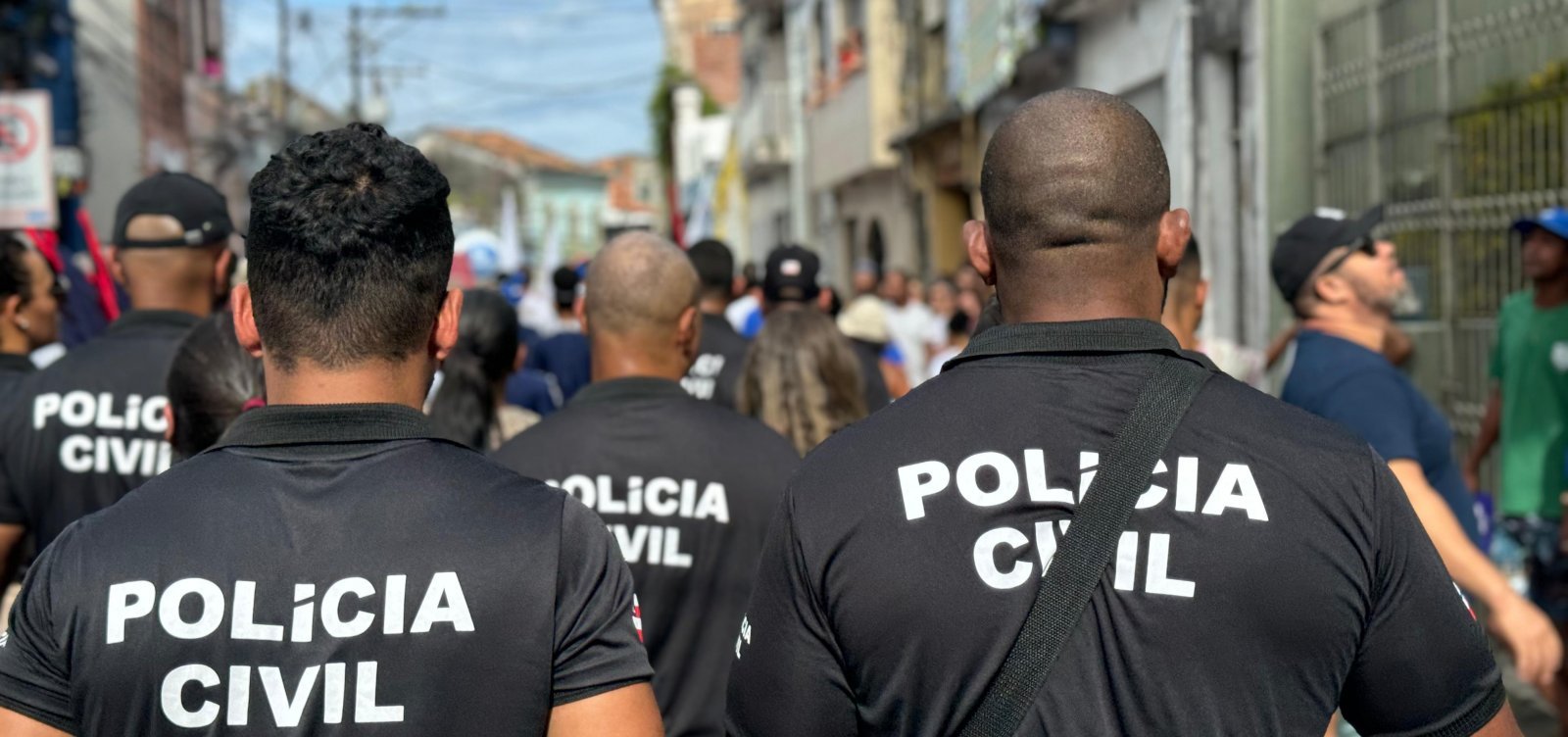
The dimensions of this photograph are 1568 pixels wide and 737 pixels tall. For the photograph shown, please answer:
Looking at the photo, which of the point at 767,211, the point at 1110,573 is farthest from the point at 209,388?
the point at 767,211

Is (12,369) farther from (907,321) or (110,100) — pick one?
(110,100)

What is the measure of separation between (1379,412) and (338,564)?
9.81 feet

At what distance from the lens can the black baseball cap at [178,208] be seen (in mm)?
4766

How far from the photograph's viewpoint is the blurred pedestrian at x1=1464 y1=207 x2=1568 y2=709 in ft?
21.0

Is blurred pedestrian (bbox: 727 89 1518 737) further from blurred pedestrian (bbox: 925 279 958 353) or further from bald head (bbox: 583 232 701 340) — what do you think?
blurred pedestrian (bbox: 925 279 958 353)

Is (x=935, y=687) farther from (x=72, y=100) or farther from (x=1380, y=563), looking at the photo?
(x=72, y=100)

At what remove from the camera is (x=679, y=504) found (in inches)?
161

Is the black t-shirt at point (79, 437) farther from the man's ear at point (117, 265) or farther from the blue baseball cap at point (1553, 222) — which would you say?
the blue baseball cap at point (1553, 222)

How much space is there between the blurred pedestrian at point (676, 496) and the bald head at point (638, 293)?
0.20 metres

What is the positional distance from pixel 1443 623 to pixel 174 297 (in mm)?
3553

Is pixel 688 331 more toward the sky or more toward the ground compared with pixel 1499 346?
more toward the sky

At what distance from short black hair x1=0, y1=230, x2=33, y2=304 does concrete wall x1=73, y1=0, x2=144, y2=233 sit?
2666cm

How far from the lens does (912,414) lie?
244 centimetres

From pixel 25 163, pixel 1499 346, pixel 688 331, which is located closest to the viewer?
pixel 688 331
